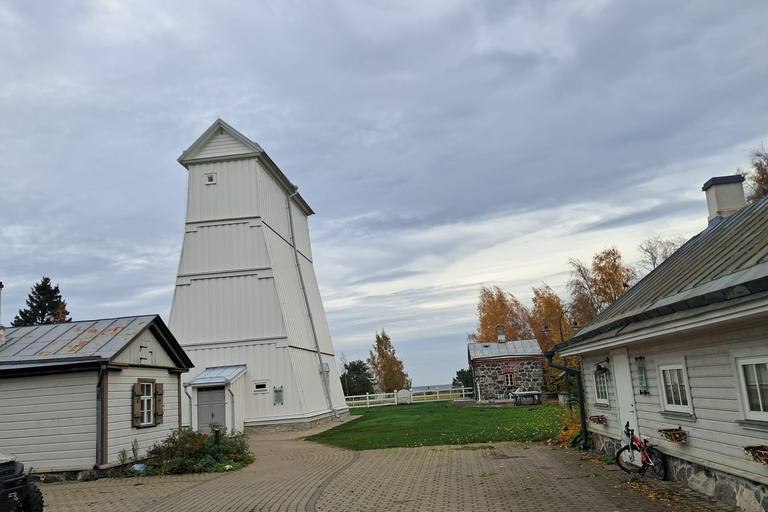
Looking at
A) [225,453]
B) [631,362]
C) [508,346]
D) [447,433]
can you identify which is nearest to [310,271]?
[508,346]

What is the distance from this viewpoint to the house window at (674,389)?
29.5 ft

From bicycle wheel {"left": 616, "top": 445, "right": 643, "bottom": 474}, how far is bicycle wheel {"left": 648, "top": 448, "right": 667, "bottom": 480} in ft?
1.40

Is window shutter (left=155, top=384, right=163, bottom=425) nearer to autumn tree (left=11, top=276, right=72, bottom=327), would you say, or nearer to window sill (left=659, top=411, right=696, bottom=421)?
window sill (left=659, top=411, right=696, bottom=421)

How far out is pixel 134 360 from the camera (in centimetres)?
1484

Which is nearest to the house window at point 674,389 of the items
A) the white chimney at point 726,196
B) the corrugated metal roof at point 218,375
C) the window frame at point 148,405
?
the white chimney at point 726,196

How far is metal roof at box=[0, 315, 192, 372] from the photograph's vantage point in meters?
13.5

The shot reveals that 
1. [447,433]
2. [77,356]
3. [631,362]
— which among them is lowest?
[447,433]

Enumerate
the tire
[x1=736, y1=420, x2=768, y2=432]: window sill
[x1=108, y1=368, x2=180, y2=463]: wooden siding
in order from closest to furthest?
[x1=736, y1=420, x2=768, y2=432]: window sill → the tire → [x1=108, y1=368, x2=180, y2=463]: wooden siding

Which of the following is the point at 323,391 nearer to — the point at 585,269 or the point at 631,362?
the point at 631,362

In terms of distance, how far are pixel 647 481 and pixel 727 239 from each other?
424 cm

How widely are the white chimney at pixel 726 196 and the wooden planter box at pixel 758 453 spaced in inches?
268

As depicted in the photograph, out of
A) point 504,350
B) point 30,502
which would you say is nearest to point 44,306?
point 504,350

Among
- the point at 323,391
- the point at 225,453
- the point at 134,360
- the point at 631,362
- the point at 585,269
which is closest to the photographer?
the point at 631,362

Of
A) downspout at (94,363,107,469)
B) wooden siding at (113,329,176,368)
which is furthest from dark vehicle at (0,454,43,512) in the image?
wooden siding at (113,329,176,368)
